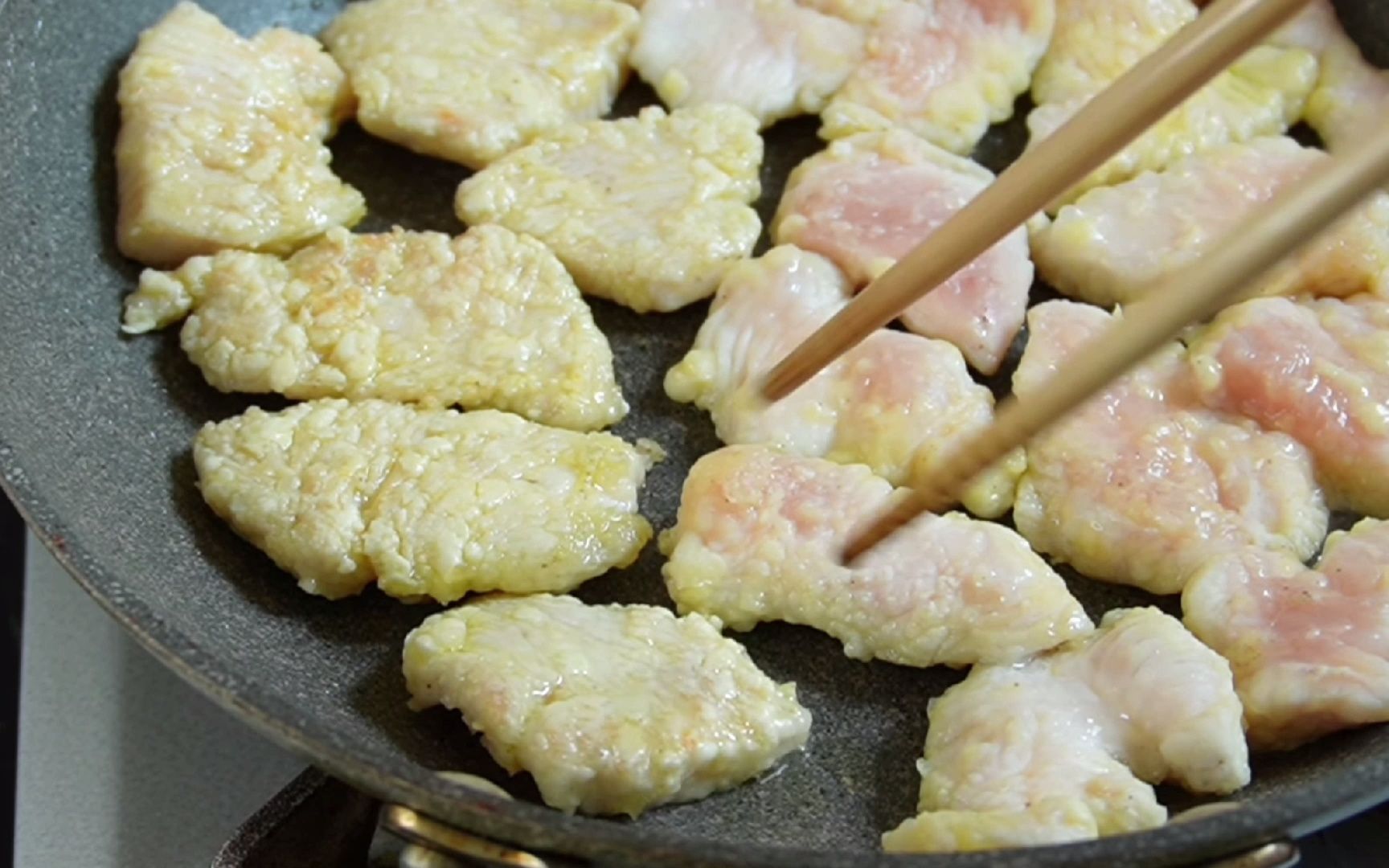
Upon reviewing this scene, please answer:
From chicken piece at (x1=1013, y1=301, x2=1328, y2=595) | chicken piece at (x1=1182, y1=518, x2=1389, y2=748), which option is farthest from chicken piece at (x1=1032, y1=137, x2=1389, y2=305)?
chicken piece at (x1=1182, y1=518, x2=1389, y2=748)

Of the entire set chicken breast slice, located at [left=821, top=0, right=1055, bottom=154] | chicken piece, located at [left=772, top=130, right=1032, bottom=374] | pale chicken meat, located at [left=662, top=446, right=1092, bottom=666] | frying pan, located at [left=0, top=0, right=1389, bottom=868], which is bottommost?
frying pan, located at [left=0, top=0, right=1389, bottom=868]

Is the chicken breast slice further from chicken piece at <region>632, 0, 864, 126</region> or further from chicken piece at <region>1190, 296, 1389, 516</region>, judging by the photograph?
chicken piece at <region>1190, 296, 1389, 516</region>

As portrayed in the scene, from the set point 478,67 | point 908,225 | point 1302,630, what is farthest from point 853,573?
point 478,67

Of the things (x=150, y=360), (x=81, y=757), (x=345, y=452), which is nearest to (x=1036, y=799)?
(x=345, y=452)

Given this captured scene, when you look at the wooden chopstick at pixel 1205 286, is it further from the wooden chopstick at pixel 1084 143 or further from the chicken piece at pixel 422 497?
the chicken piece at pixel 422 497

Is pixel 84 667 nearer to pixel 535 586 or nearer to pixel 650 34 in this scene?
pixel 535 586

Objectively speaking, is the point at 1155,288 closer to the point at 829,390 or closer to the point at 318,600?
the point at 829,390

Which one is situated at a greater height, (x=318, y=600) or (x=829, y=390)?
(x=829, y=390)
